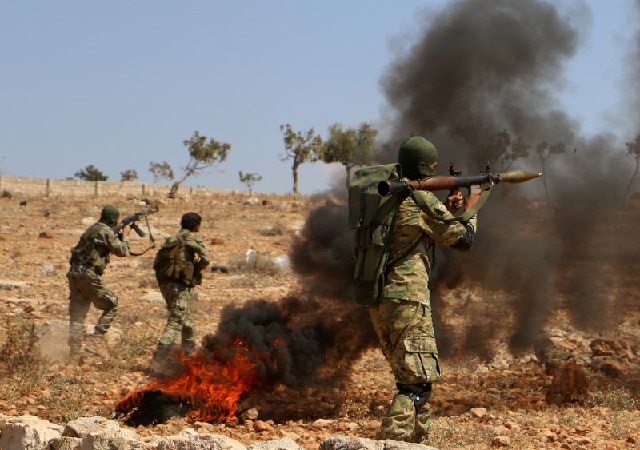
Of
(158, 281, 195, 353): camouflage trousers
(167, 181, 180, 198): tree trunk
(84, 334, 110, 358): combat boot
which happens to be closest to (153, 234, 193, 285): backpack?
(158, 281, 195, 353): camouflage trousers

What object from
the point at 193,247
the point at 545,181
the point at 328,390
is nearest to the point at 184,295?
the point at 193,247

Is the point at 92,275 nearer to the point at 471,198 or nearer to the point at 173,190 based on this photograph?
the point at 471,198

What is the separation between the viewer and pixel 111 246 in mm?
10703

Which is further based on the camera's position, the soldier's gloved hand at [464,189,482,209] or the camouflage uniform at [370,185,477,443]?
the soldier's gloved hand at [464,189,482,209]

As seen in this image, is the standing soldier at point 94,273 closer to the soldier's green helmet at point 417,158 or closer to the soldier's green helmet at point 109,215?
the soldier's green helmet at point 109,215

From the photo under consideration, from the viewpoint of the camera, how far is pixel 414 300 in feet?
18.6

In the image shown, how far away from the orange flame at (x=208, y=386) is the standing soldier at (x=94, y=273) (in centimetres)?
324

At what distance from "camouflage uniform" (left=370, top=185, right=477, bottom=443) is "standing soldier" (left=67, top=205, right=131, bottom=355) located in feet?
18.3

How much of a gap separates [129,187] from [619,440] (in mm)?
31513

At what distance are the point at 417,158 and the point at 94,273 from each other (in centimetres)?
574

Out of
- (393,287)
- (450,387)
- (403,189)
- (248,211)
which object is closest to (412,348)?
(393,287)

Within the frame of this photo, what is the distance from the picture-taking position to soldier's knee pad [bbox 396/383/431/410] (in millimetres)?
5566

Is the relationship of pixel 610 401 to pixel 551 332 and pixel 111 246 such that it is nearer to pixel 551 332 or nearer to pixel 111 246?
pixel 551 332

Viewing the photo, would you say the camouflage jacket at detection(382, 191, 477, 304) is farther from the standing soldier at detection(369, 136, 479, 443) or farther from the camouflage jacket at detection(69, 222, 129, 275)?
the camouflage jacket at detection(69, 222, 129, 275)
